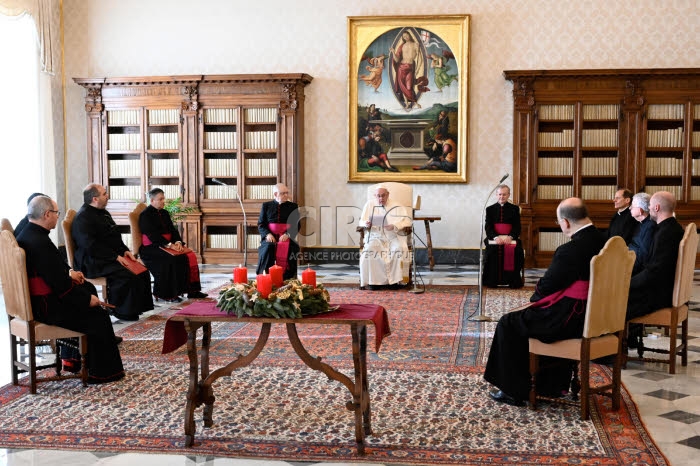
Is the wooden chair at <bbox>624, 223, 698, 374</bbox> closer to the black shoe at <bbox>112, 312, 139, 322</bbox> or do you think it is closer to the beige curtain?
the black shoe at <bbox>112, 312, 139, 322</bbox>

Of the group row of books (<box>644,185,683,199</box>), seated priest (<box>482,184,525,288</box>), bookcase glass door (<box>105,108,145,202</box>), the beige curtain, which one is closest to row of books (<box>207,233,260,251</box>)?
bookcase glass door (<box>105,108,145,202</box>)

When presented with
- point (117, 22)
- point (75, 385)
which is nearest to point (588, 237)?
point (75, 385)

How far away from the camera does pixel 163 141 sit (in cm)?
1175

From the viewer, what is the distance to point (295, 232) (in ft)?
35.7

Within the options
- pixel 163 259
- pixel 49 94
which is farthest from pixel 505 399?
pixel 49 94

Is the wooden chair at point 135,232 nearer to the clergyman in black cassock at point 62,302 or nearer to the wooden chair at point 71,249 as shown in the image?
the wooden chair at point 71,249

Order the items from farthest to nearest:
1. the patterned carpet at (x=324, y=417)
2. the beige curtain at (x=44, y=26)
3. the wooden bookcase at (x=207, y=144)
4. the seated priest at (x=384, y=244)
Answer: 1. the wooden bookcase at (x=207, y=144)
2. the beige curtain at (x=44, y=26)
3. the seated priest at (x=384, y=244)
4. the patterned carpet at (x=324, y=417)

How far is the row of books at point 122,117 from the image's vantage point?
38.7 feet

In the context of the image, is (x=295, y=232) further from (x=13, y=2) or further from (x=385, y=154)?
(x=13, y=2)

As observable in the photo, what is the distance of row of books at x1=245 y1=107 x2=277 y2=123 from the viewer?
1148 centimetres

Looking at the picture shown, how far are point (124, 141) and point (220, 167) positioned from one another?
1.68 m

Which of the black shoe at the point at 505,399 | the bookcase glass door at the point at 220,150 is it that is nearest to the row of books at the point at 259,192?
the bookcase glass door at the point at 220,150

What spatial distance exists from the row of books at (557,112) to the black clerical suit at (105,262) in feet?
21.7

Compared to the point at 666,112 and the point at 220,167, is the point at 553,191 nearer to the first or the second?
the point at 666,112
